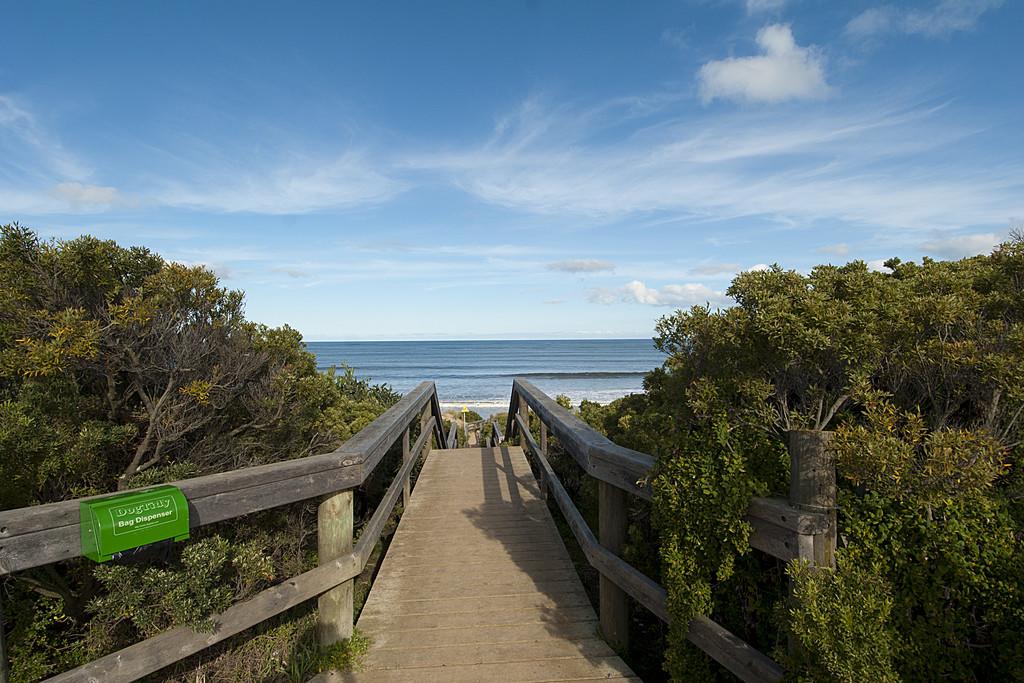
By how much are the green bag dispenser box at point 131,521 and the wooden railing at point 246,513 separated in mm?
59

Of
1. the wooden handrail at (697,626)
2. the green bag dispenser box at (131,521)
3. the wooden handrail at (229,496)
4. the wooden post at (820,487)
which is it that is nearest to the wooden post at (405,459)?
the wooden handrail at (229,496)

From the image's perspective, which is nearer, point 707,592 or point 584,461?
point 707,592

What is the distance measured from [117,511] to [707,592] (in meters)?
1.97

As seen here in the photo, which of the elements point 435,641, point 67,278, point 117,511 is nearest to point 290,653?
point 435,641

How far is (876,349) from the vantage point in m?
1.81

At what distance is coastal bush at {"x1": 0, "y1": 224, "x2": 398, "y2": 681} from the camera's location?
245 centimetres

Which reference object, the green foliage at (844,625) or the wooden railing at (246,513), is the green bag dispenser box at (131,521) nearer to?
the wooden railing at (246,513)

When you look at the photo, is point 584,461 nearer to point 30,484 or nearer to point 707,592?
point 707,592

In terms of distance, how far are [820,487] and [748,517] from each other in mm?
315

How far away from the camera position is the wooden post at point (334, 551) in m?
2.81

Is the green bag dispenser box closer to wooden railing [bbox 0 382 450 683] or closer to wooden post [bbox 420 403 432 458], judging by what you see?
wooden railing [bbox 0 382 450 683]

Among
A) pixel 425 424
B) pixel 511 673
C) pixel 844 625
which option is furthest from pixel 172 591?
pixel 425 424

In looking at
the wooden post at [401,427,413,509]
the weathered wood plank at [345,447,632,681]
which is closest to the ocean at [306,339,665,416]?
the wooden post at [401,427,413,509]

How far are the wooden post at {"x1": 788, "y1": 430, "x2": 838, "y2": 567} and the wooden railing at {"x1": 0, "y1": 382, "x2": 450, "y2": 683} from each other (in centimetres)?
198
